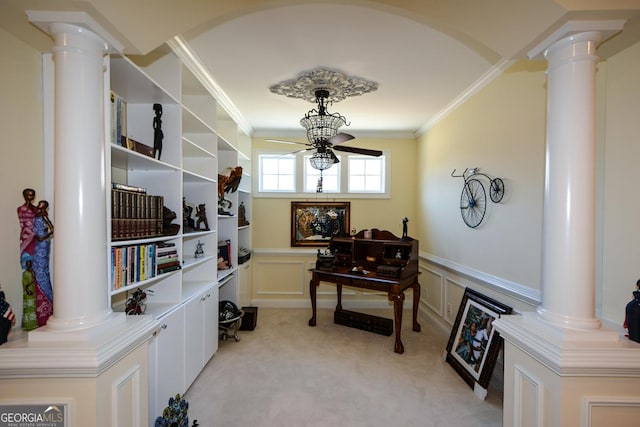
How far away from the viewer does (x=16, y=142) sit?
4.79ft

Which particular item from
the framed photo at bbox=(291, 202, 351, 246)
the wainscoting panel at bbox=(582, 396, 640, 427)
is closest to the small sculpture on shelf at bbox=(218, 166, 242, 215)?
the framed photo at bbox=(291, 202, 351, 246)

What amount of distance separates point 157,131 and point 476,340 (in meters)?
3.20

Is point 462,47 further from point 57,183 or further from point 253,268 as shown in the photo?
point 253,268

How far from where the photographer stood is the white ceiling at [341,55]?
76.7 inches

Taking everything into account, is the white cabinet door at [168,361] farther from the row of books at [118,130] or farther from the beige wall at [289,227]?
the beige wall at [289,227]

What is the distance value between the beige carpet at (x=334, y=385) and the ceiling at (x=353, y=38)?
2.48m

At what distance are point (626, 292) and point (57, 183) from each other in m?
2.99

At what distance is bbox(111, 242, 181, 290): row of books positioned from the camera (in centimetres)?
170

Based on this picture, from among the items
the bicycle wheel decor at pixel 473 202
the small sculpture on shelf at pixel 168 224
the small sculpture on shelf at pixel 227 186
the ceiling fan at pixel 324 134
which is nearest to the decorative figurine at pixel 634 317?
the bicycle wheel decor at pixel 473 202

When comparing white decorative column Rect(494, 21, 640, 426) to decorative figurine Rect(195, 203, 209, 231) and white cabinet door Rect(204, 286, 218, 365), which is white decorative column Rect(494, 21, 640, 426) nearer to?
white cabinet door Rect(204, 286, 218, 365)

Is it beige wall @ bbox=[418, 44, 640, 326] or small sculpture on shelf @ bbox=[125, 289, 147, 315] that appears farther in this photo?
small sculpture on shelf @ bbox=[125, 289, 147, 315]

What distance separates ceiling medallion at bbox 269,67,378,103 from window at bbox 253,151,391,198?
167 cm

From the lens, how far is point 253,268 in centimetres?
476

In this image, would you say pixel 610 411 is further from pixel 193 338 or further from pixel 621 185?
pixel 193 338
